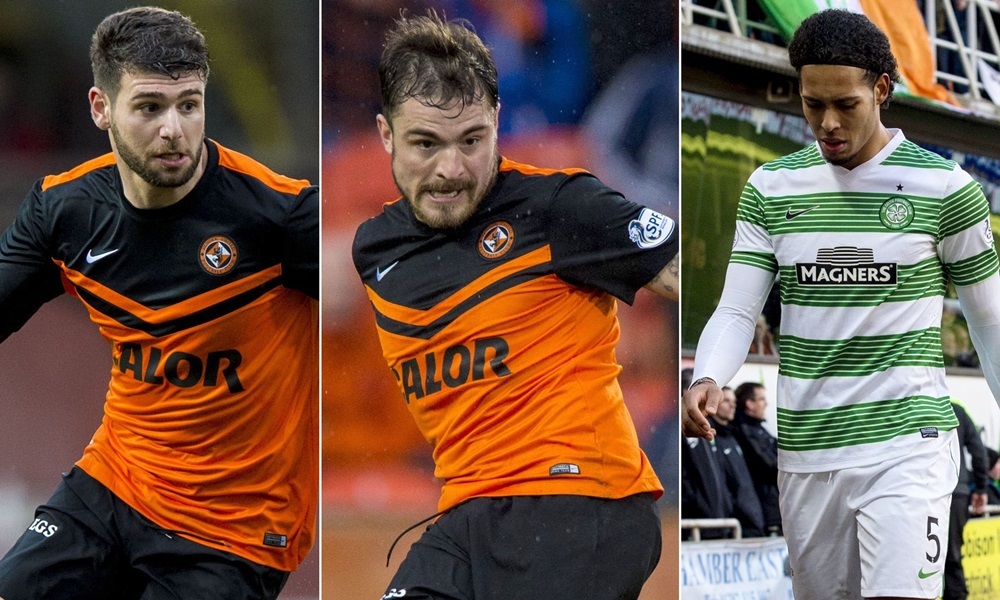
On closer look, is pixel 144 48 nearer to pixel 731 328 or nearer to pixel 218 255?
pixel 218 255

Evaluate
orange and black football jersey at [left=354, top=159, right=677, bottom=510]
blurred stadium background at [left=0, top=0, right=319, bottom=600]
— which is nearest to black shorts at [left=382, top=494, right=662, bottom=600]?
orange and black football jersey at [left=354, top=159, right=677, bottom=510]

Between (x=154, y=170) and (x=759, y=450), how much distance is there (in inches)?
204

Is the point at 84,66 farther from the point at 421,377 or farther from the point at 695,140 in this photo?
the point at 695,140

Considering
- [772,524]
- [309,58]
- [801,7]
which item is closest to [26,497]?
[309,58]

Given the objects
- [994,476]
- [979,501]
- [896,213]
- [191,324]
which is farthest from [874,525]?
[994,476]

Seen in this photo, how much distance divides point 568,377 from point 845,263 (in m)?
1.05

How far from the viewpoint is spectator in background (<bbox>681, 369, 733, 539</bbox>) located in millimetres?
7930

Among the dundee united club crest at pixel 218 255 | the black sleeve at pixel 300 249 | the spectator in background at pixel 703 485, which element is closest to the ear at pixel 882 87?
the black sleeve at pixel 300 249

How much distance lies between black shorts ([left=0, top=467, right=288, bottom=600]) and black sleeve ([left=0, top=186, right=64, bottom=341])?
1.72 ft

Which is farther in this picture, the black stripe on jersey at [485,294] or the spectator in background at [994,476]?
the spectator in background at [994,476]

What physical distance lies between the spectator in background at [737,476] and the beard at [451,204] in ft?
14.9

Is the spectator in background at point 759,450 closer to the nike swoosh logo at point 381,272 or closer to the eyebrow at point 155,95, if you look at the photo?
the nike swoosh logo at point 381,272

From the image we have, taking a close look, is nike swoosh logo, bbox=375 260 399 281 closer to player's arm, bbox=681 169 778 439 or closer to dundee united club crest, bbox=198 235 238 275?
dundee united club crest, bbox=198 235 238 275

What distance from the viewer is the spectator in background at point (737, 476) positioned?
26.8 feet
